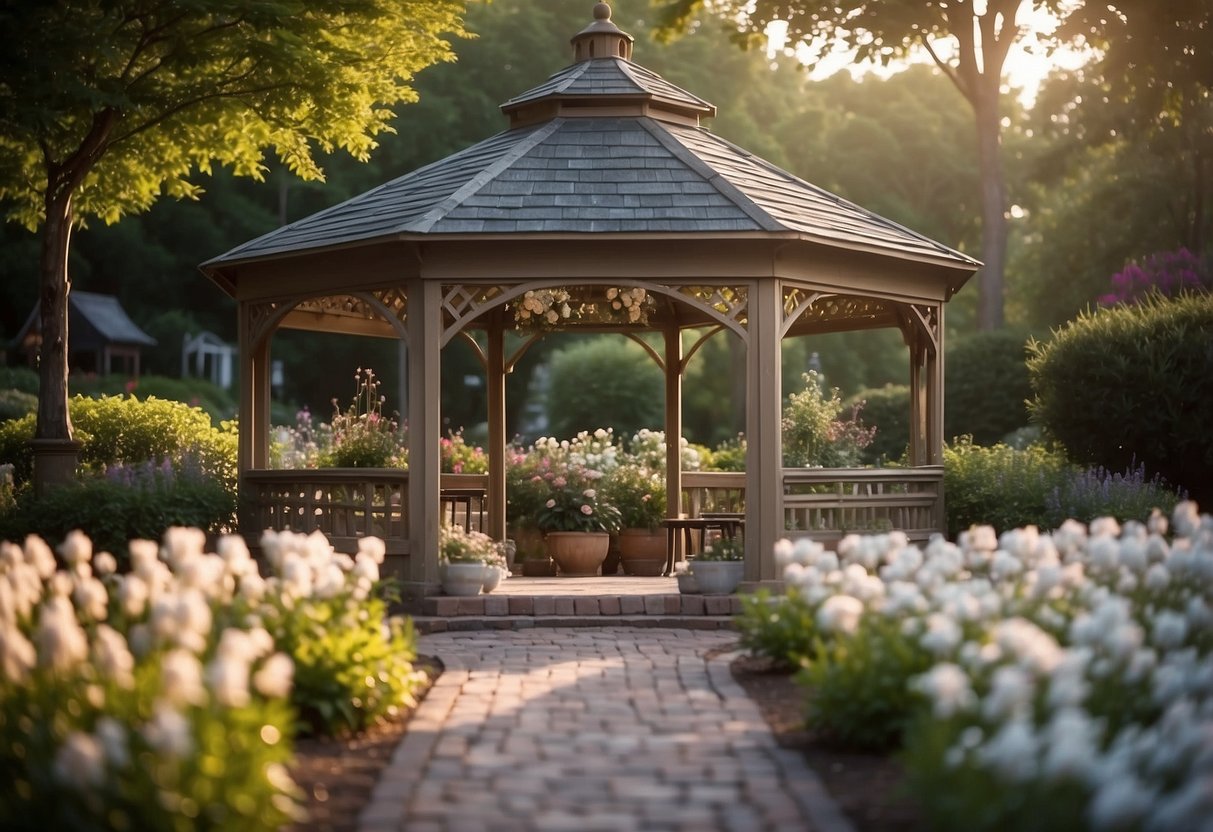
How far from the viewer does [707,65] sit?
128ft

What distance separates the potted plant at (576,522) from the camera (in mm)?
14562

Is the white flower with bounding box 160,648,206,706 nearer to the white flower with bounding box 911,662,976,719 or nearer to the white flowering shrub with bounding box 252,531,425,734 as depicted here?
the white flowering shrub with bounding box 252,531,425,734

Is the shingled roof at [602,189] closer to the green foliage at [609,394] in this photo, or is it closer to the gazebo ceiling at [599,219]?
the gazebo ceiling at [599,219]

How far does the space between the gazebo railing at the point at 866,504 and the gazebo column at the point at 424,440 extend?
9.51 feet

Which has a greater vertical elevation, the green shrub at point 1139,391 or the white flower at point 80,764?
the green shrub at point 1139,391

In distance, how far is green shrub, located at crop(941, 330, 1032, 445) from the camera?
23.7 metres

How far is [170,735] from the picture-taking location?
4172 millimetres

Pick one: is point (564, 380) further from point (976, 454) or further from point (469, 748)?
point (469, 748)

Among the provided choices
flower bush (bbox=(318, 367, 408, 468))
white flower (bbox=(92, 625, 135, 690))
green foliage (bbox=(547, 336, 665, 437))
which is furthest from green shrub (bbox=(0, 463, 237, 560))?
green foliage (bbox=(547, 336, 665, 437))

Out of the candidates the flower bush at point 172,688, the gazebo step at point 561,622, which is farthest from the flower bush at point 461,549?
the flower bush at point 172,688

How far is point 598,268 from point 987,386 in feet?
44.4

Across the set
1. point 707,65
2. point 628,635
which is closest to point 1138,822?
point 628,635

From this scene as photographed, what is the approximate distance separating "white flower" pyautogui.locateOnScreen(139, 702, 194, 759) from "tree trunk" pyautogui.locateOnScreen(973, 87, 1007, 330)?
70.9ft

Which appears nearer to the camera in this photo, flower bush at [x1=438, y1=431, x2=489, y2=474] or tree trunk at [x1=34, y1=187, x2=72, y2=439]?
tree trunk at [x1=34, y1=187, x2=72, y2=439]
